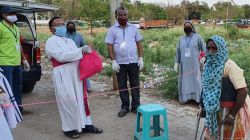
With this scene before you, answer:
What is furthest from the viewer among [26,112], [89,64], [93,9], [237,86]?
[93,9]

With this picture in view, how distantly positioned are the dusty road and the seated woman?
4.95 ft

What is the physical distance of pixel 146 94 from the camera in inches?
302

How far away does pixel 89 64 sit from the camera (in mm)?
4957

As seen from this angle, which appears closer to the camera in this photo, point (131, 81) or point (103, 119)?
point (103, 119)

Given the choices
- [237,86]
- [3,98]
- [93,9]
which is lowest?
[3,98]

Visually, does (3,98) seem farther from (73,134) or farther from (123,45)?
(123,45)

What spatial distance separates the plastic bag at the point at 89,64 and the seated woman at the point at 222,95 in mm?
1794

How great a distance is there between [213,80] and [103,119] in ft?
9.78

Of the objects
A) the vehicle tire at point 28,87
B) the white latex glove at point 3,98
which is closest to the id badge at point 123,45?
the white latex glove at point 3,98

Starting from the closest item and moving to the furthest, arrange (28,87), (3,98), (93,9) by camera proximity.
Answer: (3,98), (28,87), (93,9)

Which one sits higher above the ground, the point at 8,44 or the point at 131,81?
the point at 8,44

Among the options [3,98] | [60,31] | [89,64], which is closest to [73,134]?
→ [89,64]

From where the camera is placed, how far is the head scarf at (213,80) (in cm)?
336

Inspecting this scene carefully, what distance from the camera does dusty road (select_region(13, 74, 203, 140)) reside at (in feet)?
17.3
